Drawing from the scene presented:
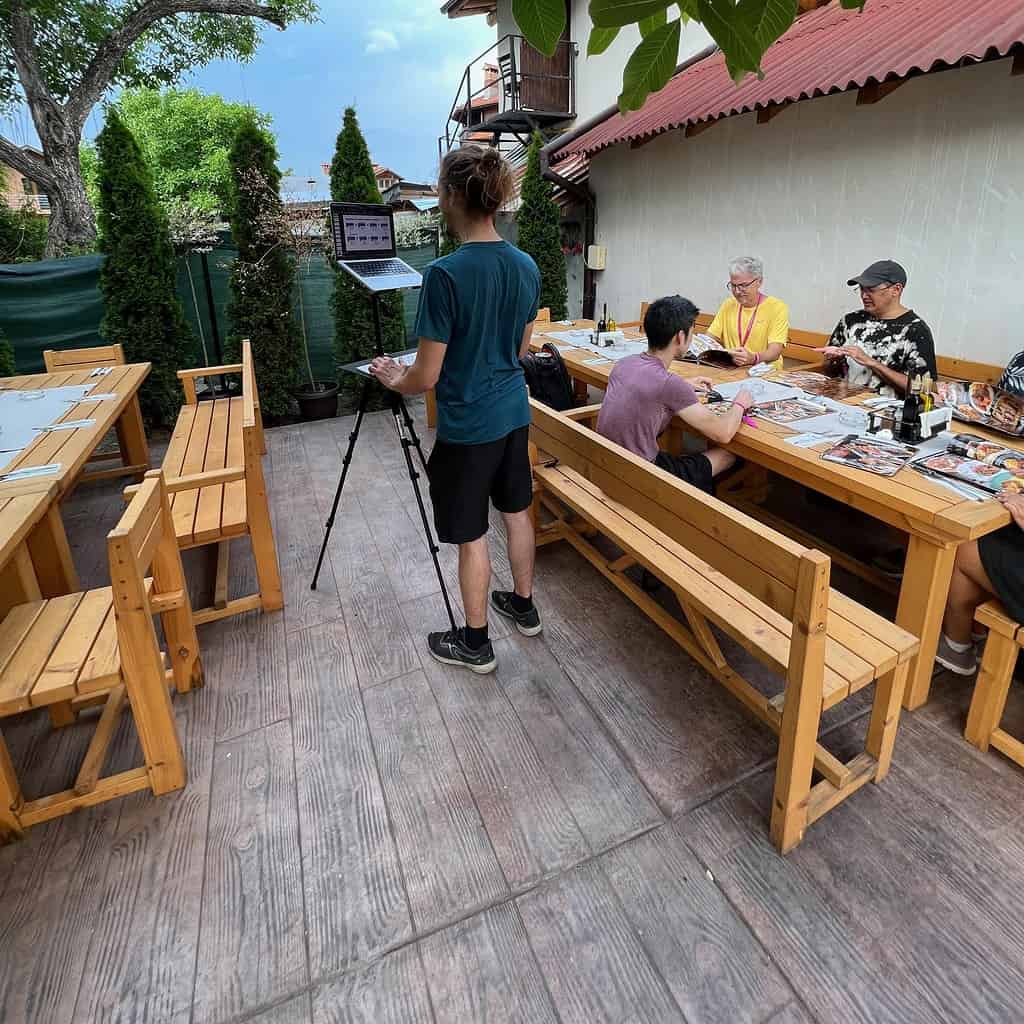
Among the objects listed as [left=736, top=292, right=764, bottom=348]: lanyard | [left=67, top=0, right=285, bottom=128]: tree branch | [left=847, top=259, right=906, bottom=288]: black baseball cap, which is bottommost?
[left=736, top=292, right=764, bottom=348]: lanyard

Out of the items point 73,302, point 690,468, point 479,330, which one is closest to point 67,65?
point 73,302

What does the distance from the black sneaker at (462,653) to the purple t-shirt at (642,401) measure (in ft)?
3.16

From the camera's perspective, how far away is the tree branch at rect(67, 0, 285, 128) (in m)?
10.3

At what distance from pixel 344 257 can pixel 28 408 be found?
5.79 ft

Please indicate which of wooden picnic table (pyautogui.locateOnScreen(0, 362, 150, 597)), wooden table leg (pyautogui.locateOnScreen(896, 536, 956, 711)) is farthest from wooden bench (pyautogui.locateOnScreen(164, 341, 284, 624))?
wooden table leg (pyautogui.locateOnScreen(896, 536, 956, 711))

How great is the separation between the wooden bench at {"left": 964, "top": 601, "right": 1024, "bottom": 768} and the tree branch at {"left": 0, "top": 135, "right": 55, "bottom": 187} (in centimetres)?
1271

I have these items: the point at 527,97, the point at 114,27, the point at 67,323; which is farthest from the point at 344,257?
the point at 114,27

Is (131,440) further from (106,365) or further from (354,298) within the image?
(354,298)

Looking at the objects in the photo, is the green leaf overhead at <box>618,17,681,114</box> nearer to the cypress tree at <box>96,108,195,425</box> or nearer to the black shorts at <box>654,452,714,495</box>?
the black shorts at <box>654,452,714,495</box>

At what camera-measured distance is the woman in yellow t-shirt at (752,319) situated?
3.41 meters

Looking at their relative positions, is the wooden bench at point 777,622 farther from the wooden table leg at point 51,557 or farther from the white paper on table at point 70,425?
the white paper on table at point 70,425

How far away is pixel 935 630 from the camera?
6.30ft

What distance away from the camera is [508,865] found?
1.54 m

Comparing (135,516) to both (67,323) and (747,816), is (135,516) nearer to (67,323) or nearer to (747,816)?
(747,816)
